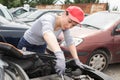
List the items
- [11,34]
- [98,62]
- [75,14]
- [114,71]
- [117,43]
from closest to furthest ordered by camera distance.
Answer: [75,14] < [11,34] < [98,62] < [117,43] < [114,71]

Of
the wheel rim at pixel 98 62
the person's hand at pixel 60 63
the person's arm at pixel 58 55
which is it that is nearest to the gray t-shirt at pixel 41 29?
the person's arm at pixel 58 55

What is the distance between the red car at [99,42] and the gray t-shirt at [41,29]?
230cm

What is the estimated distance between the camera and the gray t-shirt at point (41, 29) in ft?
13.3

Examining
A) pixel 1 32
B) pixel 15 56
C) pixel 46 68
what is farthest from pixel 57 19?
pixel 1 32

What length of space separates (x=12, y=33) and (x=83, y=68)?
2.69 meters

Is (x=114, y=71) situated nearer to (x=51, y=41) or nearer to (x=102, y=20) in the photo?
(x=102, y=20)

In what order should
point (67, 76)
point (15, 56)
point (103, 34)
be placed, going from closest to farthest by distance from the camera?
point (15, 56) → point (67, 76) → point (103, 34)

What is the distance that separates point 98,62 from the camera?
748 centimetres

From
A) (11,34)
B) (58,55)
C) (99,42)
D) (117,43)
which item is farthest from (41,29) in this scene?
(117,43)

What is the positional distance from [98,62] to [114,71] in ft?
2.71

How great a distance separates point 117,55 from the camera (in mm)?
7824

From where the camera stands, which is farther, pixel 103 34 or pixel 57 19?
pixel 103 34

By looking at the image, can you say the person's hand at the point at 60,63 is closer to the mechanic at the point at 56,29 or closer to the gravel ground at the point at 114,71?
the mechanic at the point at 56,29

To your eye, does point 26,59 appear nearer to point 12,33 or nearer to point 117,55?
point 12,33
